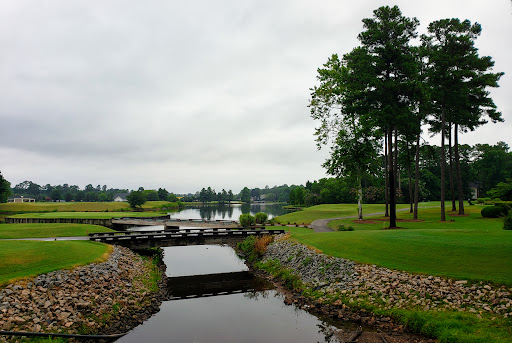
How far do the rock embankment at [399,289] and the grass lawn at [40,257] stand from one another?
1434 cm

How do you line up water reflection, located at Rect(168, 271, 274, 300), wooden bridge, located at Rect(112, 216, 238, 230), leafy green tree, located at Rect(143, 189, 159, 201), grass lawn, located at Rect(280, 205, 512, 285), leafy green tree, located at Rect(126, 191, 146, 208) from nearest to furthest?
grass lawn, located at Rect(280, 205, 512, 285)
water reflection, located at Rect(168, 271, 274, 300)
wooden bridge, located at Rect(112, 216, 238, 230)
leafy green tree, located at Rect(126, 191, 146, 208)
leafy green tree, located at Rect(143, 189, 159, 201)

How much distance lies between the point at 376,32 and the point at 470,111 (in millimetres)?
18223

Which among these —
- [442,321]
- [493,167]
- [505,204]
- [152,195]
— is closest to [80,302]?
[442,321]

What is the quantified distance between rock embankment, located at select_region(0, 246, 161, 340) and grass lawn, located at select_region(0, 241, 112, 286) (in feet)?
2.39

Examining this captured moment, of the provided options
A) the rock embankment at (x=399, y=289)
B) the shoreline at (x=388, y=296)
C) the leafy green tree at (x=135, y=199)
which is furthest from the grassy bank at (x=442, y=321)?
the leafy green tree at (x=135, y=199)

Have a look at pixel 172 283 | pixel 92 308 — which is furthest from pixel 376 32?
pixel 92 308

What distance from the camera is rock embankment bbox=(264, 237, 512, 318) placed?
1254cm

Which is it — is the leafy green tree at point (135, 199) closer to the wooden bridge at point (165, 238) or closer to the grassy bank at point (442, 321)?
the wooden bridge at point (165, 238)

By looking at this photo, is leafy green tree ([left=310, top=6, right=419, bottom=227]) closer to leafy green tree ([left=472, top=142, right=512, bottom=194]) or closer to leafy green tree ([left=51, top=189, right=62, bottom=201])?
leafy green tree ([left=472, top=142, right=512, bottom=194])

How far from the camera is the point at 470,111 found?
37625 millimetres

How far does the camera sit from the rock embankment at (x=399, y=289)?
12.5 metres

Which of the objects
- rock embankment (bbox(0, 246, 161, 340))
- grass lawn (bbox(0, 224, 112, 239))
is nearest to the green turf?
grass lawn (bbox(0, 224, 112, 239))

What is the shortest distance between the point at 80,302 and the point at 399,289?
51.2ft

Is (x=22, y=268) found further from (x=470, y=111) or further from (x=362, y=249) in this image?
(x=470, y=111)
